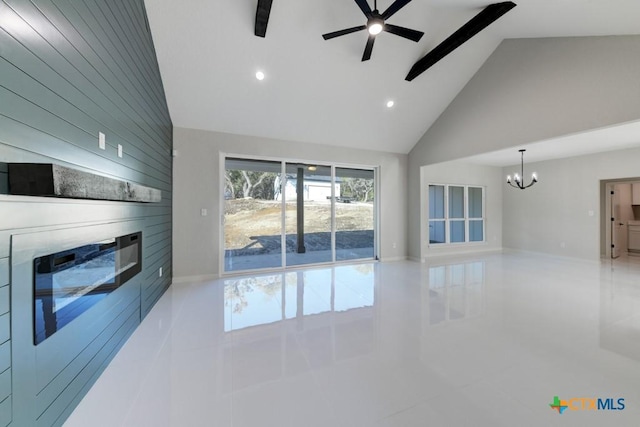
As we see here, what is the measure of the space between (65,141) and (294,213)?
12.6ft

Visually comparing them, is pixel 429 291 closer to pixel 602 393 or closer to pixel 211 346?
pixel 602 393

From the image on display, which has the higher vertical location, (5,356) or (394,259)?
(5,356)

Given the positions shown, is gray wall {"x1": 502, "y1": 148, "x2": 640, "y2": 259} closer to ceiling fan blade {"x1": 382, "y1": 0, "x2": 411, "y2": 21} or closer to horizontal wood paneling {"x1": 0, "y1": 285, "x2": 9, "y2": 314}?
ceiling fan blade {"x1": 382, "y1": 0, "x2": 411, "y2": 21}

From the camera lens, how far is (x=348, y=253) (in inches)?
238

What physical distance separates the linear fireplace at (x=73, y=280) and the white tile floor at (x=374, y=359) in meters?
0.63

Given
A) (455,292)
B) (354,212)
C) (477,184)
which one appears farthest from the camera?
(477,184)

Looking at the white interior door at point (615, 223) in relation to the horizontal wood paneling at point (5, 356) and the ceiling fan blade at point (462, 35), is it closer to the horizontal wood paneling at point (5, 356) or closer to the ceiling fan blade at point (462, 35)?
the ceiling fan blade at point (462, 35)

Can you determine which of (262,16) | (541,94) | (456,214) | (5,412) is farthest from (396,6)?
(456,214)

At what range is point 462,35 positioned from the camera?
11.1 feet

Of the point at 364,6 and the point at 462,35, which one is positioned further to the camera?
the point at 462,35

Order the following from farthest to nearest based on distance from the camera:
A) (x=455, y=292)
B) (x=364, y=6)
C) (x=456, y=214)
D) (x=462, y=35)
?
(x=456, y=214) → (x=455, y=292) → (x=462, y=35) → (x=364, y=6)

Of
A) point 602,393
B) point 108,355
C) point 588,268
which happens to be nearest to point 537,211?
point 588,268

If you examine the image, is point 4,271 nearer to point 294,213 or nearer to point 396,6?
point 396,6

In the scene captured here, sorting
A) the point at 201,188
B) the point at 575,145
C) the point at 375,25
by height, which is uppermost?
the point at 375,25
